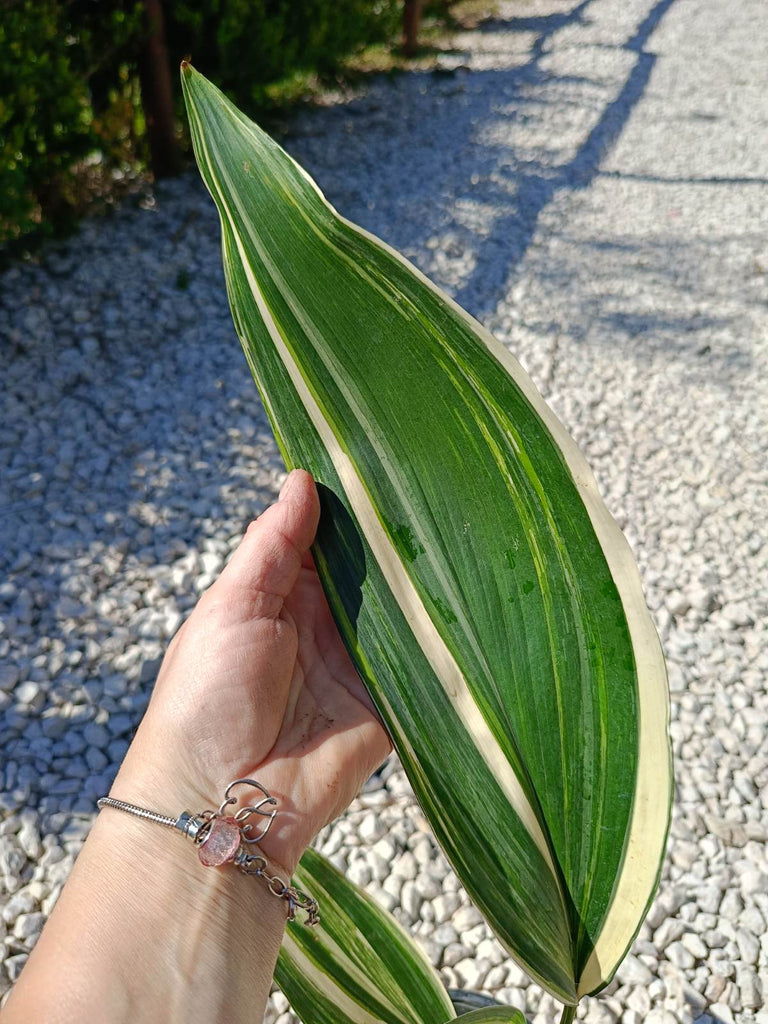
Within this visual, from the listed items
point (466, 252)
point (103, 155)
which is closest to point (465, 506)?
point (466, 252)

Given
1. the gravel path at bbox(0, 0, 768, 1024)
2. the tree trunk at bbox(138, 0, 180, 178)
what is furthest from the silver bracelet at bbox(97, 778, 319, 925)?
the tree trunk at bbox(138, 0, 180, 178)

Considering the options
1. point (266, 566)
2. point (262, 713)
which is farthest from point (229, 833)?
point (266, 566)

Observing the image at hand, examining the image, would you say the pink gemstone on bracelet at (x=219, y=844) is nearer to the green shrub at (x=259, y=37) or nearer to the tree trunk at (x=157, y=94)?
the tree trunk at (x=157, y=94)

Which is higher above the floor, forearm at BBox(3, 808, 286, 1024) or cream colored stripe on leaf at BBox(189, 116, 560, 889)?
cream colored stripe on leaf at BBox(189, 116, 560, 889)

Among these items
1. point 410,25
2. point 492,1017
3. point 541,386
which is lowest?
point 541,386

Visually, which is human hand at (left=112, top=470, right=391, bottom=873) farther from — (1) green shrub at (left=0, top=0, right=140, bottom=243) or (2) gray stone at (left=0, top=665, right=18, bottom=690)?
(1) green shrub at (left=0, top=0, right=140, bottom=243)

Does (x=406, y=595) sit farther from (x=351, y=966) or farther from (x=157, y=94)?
(x=157, y=94)
